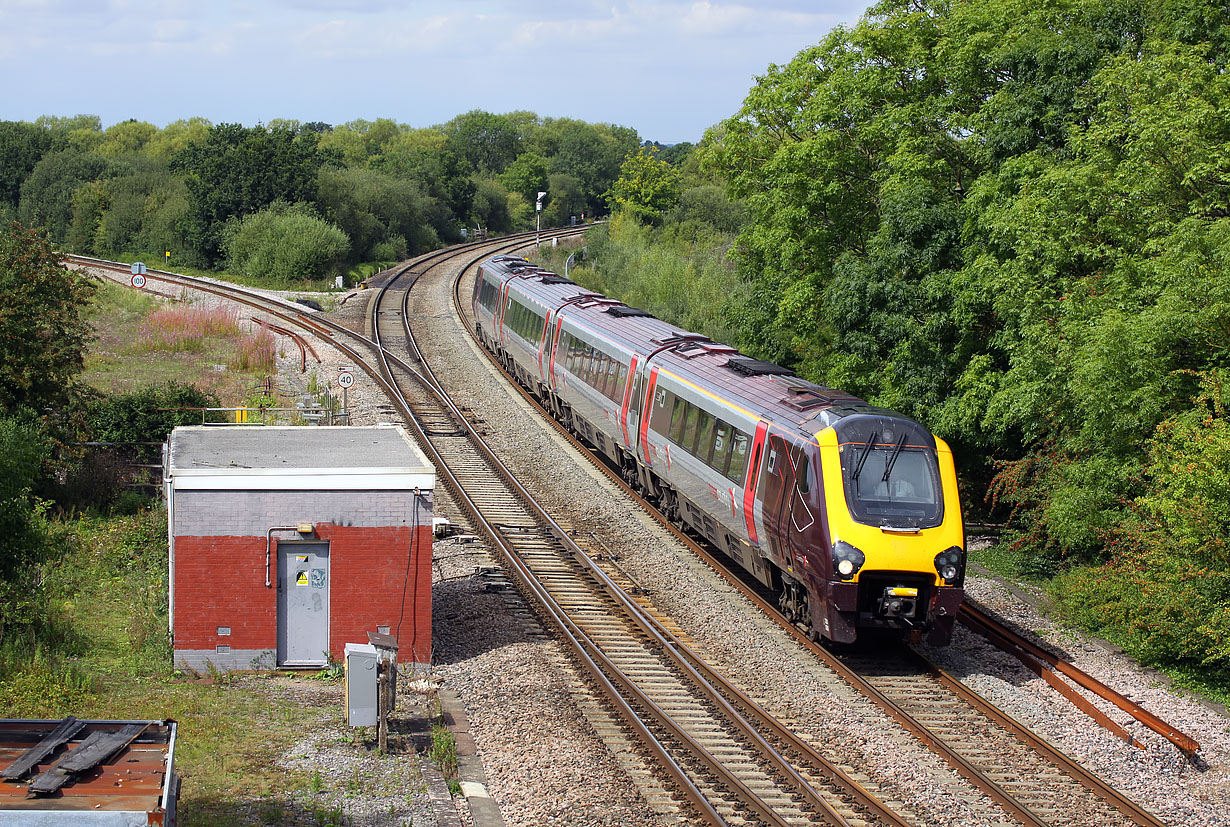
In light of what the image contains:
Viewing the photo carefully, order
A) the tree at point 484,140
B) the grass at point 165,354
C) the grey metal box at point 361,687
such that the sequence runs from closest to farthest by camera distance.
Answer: the grey metal box at point 361,687
the grass at point 165,354
the tree at point 484,140

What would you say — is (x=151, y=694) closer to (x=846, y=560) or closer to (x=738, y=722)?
(x=738, y=722)

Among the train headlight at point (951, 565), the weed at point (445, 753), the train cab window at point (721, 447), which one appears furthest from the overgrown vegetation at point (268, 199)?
the train headlight at point (951, 565)

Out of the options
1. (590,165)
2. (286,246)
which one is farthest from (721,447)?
(590,165)

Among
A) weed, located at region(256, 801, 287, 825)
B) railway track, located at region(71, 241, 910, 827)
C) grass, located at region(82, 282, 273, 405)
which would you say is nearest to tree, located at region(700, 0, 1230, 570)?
railway track, located at region(71, 241, 910, 827)

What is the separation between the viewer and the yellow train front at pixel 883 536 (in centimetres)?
1270

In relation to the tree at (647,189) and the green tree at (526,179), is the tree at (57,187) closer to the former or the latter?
the green tree at (526,179)

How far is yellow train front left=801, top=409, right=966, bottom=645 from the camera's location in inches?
500

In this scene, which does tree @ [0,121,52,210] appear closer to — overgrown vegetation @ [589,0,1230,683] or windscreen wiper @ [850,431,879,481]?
overgrown vegetation @ [589,0,1230,683]

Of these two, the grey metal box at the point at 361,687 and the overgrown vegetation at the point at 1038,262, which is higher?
the overgrown vegetation at the point at 1038,262

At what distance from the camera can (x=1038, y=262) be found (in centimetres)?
1825

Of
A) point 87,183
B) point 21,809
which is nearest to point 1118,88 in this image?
point 21,809

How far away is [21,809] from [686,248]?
4747 centimetres

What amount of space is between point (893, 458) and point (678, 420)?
16.8 feet

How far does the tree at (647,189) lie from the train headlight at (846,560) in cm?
5064
